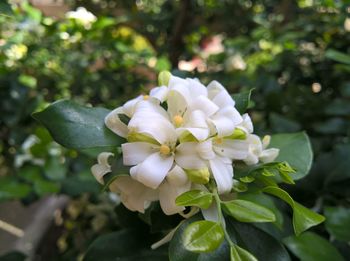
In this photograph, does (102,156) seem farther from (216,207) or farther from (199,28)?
(199,28)

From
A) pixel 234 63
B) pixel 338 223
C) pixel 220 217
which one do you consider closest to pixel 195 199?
pixel 220 217

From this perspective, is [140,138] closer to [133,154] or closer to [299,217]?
[133,154]

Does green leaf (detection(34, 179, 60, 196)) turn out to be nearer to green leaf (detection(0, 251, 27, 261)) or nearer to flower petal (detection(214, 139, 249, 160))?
green leaf (detection(0, 251, 27, 261))

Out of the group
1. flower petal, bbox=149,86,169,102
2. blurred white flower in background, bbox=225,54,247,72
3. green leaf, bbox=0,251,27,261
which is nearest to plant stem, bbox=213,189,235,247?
flower petal, bbox=149,86,169,102

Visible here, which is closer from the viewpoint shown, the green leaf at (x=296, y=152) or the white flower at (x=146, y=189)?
the white flower at (x=146, y=189)

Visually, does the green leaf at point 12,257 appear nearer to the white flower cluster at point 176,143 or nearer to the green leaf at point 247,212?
the white flower cluster at point 176,143

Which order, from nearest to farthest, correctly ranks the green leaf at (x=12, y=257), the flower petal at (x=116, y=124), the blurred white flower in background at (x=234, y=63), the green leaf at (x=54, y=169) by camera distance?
the flower petal at (x=116, y=124) < the green leaf at (x=12, y=257) < the green leaf at (x=54, y=169) < the blurred white flower in background at (x=234, y=63)

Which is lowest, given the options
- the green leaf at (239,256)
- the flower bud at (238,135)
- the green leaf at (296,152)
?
the green leaf at (296,152)

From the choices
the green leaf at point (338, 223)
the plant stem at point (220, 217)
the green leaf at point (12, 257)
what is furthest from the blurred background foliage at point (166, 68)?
the plant stem at point (220, 217)

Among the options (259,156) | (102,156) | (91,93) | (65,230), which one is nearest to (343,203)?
(259,156)
